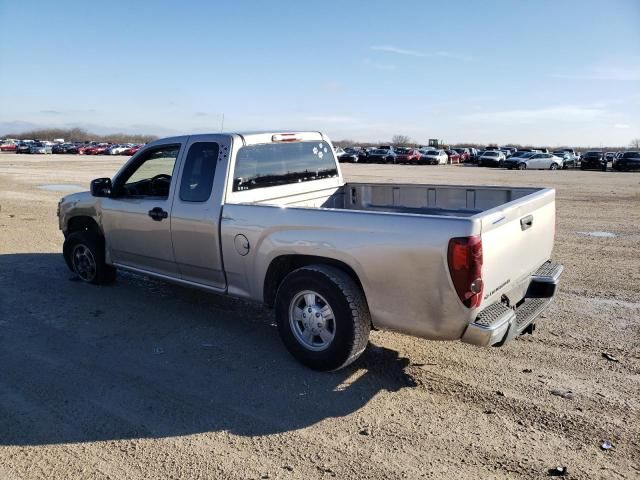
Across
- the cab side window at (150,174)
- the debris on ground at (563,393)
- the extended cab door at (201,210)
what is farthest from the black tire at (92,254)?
the debris on ground at (563,393)

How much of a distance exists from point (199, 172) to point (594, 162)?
48506 millimetres

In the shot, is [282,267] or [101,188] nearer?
[282,267]

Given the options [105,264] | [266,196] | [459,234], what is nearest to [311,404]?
[459,234]

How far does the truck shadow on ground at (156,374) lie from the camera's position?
11.7 ft

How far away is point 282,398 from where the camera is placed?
3.86 metres

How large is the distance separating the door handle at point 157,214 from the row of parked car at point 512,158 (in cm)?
3348

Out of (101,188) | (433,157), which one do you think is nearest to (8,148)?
(433,157)

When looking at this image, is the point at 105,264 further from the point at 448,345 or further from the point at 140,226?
the point at 448,345

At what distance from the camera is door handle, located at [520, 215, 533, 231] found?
4000mm

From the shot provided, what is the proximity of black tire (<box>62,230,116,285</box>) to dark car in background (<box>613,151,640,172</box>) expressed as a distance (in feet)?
148

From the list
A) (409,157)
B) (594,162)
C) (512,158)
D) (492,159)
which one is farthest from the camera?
(409,157)

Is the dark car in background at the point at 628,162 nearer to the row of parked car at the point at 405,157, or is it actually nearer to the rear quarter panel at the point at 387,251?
the row of parked car at the point at 405,157

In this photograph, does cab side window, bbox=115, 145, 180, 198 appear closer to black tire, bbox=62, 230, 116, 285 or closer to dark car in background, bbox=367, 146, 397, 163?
black tire, bbox=62, 230, 116, 285

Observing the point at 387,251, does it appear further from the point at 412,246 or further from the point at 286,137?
the point at 286,137
